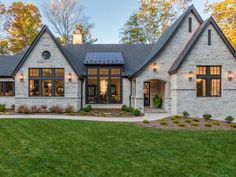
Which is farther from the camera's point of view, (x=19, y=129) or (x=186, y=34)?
(x=186, y=34)

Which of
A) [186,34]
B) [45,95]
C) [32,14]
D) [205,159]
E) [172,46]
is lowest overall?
[205,159]

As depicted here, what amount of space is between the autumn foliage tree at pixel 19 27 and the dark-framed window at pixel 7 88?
15025 mm

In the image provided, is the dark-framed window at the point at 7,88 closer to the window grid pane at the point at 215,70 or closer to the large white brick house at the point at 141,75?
the large white brick house at the point at 141,75

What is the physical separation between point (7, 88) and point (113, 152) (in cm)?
1621

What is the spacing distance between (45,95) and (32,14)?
930 inches

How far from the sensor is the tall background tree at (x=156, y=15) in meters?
29.6

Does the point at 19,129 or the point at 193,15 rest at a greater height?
the point at 193,15

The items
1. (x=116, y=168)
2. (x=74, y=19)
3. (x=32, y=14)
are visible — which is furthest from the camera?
(x=32, y=14)

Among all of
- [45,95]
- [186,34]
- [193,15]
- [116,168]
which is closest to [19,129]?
[116,168]

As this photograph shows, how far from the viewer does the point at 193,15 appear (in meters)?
15.5

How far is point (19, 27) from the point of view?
104ft

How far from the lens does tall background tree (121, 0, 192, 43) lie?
29.6 metres

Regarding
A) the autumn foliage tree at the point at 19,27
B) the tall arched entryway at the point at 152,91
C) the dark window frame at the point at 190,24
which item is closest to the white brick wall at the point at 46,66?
the tall arched entryway at the point at 152,91

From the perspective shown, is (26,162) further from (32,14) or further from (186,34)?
(32,14)
